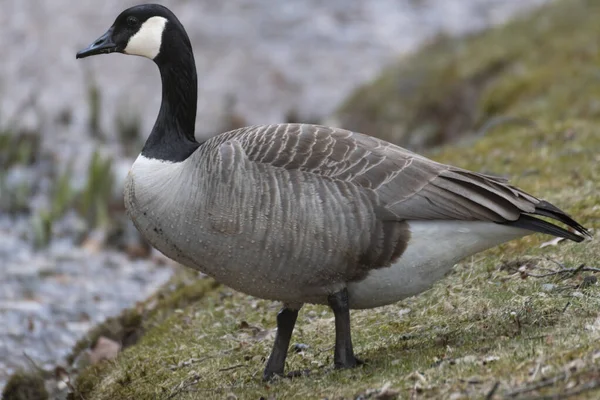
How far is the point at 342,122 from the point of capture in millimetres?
15773

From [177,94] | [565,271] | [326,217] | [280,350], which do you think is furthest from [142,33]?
[565,271]

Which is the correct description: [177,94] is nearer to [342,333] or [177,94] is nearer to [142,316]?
[342,333]

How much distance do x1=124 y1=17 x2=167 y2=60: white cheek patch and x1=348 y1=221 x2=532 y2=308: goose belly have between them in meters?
2.25

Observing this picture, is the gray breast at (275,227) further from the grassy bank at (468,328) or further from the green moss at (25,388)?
the green moss at (25,388)

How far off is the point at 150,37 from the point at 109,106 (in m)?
12.5

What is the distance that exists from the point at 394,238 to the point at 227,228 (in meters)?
1.04

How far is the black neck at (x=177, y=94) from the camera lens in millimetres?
6172

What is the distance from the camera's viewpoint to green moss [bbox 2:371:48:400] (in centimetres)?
752

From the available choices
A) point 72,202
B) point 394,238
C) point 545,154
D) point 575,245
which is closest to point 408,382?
point 394,238

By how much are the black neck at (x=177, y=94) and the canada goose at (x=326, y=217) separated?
1.44 feet

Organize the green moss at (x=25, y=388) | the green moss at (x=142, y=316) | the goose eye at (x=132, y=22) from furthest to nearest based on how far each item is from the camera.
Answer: the green moss at (x=142, y=316)
the green moss at (x=25, y=388)
the goose eye at (x=132, y=22)

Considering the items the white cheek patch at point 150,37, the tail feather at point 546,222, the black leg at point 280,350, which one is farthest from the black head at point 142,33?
the tail feather at point 546,222

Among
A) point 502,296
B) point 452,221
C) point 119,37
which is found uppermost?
point 119,37

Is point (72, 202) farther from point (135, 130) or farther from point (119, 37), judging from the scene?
point (119, 37)
